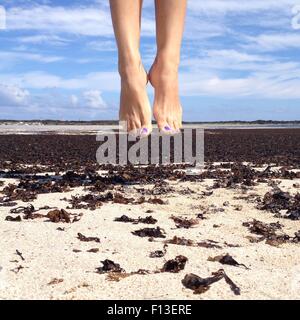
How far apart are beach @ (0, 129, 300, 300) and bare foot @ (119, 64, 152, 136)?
119 cm

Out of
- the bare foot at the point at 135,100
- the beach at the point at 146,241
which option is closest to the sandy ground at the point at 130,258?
the beach at the point at 146,241

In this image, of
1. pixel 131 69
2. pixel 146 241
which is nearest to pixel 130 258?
pixel 146 241

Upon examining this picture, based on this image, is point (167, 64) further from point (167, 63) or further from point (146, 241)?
point (146, 241)

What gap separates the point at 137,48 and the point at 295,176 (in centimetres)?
865

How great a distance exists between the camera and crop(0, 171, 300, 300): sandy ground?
421 centimetres

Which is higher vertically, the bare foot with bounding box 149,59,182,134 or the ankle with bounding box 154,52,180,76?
the ankle with bounding box 154,52,180,76

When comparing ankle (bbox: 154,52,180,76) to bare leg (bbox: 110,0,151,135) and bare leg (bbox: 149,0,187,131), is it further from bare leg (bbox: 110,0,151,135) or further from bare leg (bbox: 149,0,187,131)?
bare leg (bbox: 110,0,151,135)

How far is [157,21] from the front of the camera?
423 centimetres

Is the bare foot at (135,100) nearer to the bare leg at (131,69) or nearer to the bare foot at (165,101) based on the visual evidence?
the bare leg at (131,69)

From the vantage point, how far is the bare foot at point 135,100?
439 centimetres

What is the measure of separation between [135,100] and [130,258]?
1.53 m

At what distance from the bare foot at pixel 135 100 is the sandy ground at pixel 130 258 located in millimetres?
1204

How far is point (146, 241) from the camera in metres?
5.88

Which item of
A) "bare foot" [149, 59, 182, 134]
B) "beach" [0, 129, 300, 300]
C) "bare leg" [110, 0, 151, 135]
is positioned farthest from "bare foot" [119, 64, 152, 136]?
"beach" [0, 129, 300, 300]
